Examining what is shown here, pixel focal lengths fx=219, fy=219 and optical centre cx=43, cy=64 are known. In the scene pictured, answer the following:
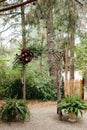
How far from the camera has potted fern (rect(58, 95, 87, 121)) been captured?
674 centimetres

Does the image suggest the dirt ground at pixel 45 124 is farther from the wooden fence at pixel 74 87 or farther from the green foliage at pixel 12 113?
the wooden fence at pixel 74 87

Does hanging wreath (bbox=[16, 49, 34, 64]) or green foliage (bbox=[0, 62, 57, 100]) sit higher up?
hanging wreath (bbox=[16, 49, 34, 64])

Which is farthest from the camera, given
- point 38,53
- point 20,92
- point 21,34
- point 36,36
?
point 36,36

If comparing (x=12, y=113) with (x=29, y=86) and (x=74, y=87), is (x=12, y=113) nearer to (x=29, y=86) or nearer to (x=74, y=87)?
(x=29, y=86)

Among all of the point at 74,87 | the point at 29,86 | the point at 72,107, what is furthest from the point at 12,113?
the point at 74,87

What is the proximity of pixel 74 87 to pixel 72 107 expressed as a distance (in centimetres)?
422

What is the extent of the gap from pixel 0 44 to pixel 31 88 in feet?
11.4

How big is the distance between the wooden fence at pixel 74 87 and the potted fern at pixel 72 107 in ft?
12.7

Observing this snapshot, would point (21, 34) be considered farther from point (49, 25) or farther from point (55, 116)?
point (55, 116)

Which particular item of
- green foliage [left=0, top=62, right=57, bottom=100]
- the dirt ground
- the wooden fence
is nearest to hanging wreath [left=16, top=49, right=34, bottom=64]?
green foliage [left=0, top=62, right=57, bottom=100]

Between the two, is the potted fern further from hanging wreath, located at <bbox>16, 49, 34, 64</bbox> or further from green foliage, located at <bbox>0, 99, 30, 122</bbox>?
hanging wreath, located at <bbox>16, 49, 34, 64</bbox>

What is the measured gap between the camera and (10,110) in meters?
6.47

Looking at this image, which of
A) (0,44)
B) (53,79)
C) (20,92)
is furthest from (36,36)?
(20,92)

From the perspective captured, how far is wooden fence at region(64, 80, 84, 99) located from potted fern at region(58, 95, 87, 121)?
3.86m
